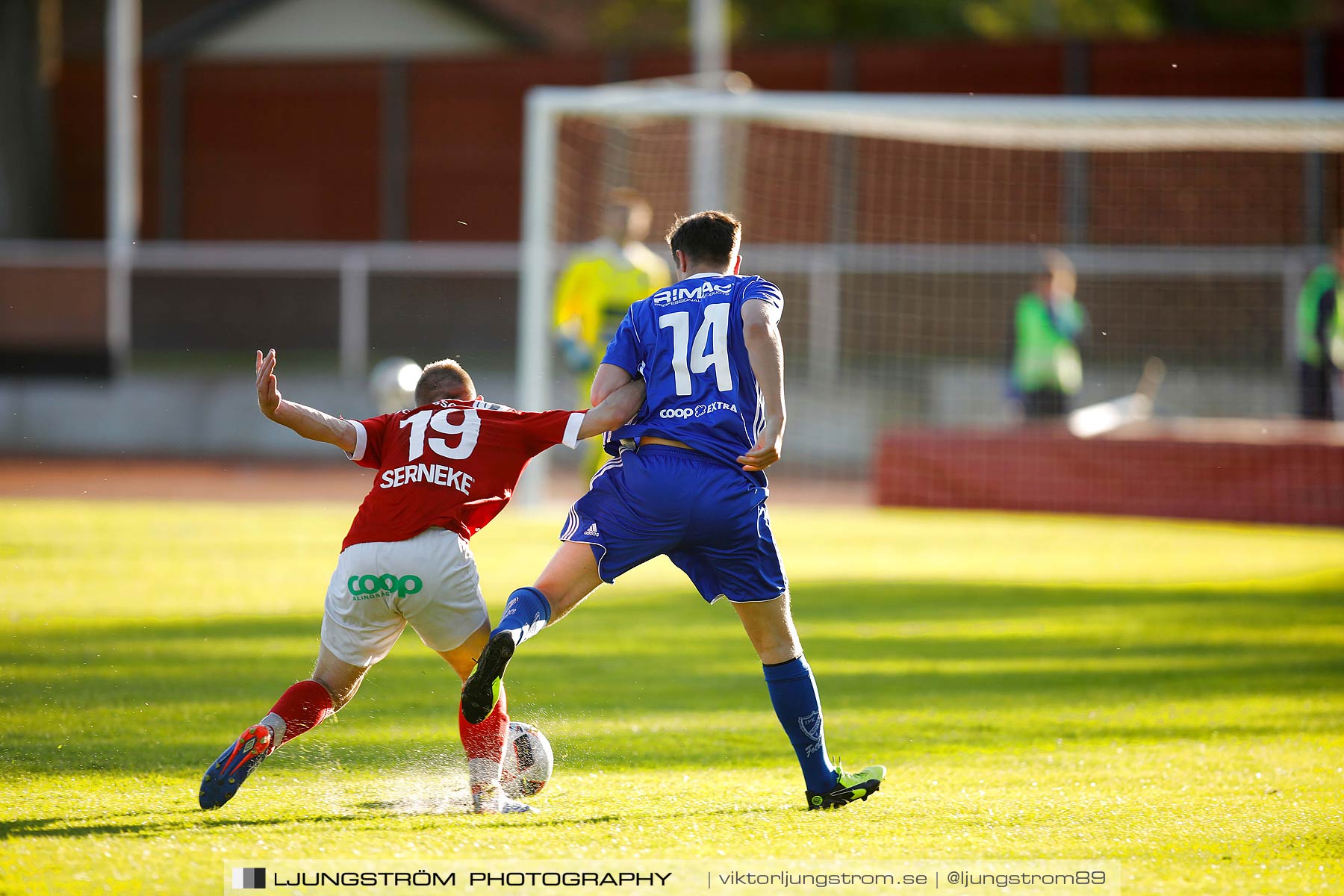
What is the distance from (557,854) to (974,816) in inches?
47.6

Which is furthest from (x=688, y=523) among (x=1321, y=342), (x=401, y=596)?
(x=1321, y=342)

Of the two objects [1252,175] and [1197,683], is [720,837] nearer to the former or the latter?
[1197,683]

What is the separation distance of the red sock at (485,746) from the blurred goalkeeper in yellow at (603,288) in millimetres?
6096

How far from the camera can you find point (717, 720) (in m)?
5.42

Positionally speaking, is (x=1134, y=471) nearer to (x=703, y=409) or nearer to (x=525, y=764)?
(x=703, y=409)

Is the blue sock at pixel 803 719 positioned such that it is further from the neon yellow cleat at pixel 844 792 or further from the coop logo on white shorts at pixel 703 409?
the coop logo on white shorts at pixel 703 409

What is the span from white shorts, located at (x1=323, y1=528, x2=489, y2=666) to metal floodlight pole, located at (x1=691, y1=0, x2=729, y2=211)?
31.6 feet

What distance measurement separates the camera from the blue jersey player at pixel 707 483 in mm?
4082

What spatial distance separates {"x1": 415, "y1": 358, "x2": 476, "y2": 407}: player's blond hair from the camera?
14.0ft

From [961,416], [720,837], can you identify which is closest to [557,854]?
[720,837]

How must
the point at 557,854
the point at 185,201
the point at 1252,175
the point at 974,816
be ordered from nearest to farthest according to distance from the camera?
the point at 557,854 → the point at 974,816 → the point at 1252,175 → the point at 185,201

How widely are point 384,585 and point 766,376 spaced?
118 centimetres

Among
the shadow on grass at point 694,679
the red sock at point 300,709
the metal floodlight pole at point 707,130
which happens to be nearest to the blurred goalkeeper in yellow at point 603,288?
the shadow on grass at point 694,679

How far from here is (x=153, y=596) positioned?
A: 7977 mm
